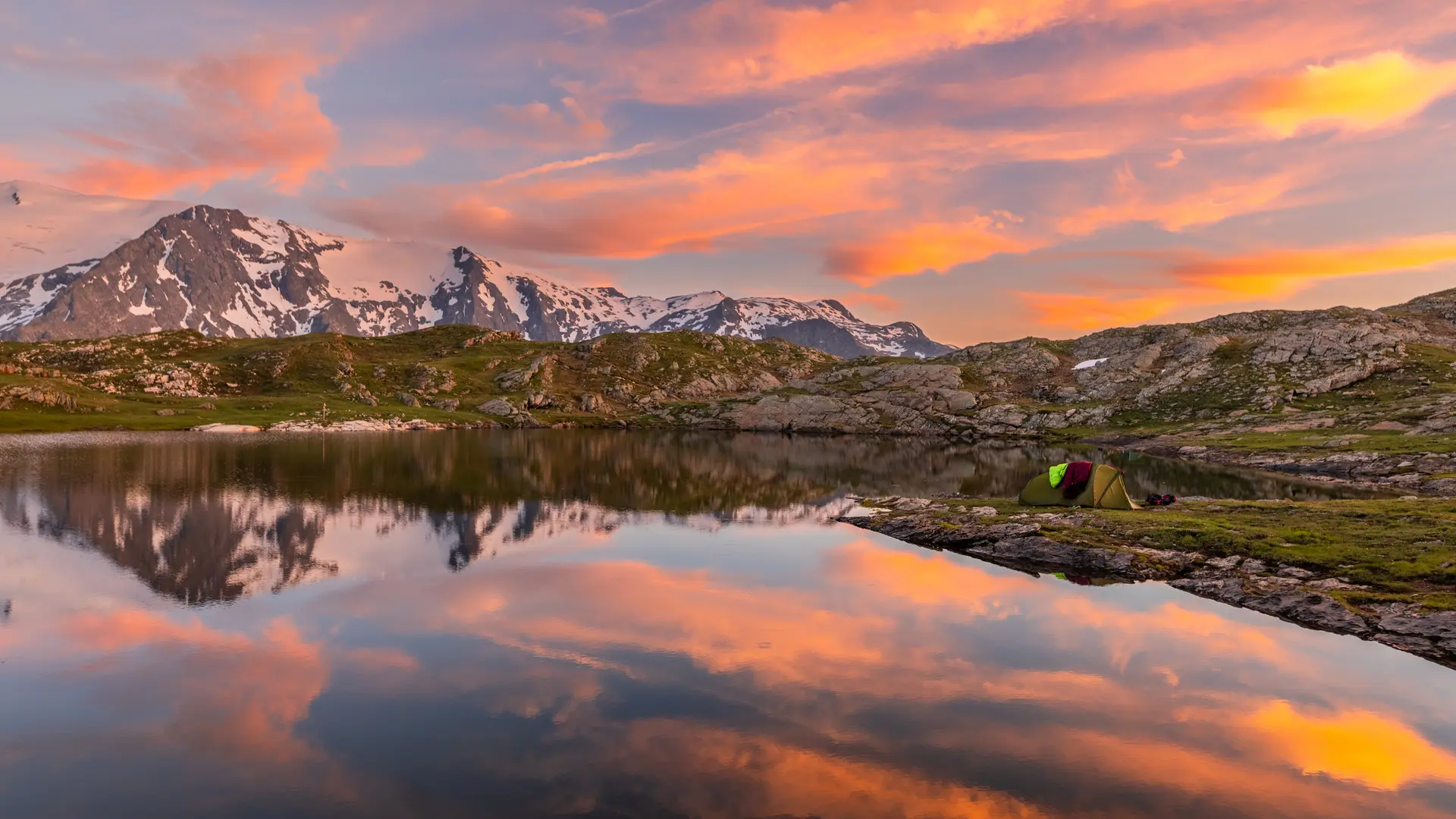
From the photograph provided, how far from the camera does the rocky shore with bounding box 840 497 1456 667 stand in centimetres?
3278

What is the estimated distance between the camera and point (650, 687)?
88.4 ft

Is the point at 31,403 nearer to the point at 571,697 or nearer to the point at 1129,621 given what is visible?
the point at 571,697

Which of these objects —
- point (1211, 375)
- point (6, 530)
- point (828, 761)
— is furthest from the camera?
point (1211, 375)

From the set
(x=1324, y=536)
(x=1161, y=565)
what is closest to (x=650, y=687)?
(x=1161, y=565)

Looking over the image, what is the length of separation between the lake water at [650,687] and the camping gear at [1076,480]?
61.6 feet

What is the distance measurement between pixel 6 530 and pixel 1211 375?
235979 mm

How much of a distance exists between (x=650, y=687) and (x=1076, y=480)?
49804mm

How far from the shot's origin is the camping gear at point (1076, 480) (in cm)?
6262

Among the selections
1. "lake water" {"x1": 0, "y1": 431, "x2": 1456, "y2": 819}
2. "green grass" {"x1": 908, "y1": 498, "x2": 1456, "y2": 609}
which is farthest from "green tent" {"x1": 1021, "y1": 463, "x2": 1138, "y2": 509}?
"lake water" {"x1": 0, "y1": 431, "x2": 1456, "y2": 819}

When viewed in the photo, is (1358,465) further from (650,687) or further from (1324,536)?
(650,687)

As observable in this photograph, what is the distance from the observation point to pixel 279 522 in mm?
58688

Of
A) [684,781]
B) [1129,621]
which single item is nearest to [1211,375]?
[1129,621]

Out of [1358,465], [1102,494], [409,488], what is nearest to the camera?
[1102,494]

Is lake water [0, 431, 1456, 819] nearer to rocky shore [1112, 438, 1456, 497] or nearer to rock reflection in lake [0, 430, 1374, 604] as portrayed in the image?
rock reflection in lake [0, 430, 1374, 604]
